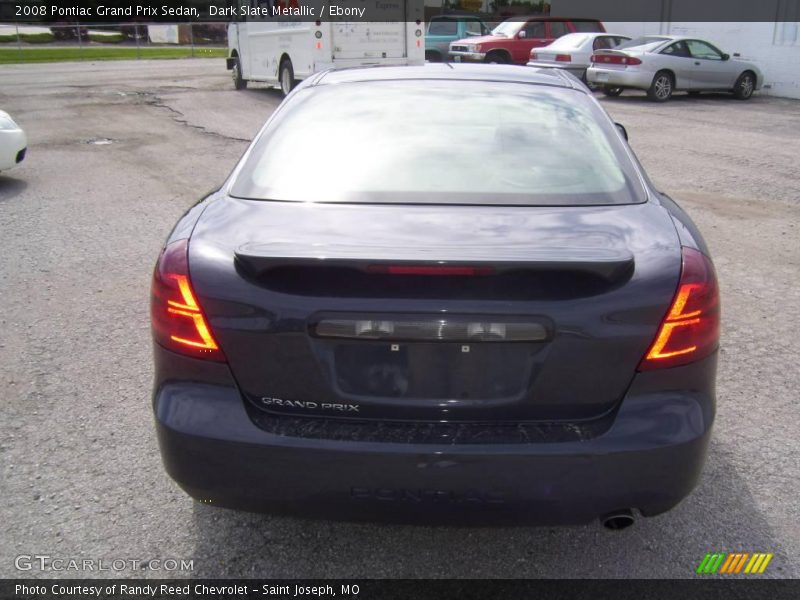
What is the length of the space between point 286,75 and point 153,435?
15.6m

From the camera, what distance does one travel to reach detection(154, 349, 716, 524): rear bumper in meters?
2.28

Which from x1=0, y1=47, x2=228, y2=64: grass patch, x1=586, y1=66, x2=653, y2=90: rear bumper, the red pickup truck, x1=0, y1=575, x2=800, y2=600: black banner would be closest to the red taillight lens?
x1=0, y1=575, x2=800, y2=600: black banner

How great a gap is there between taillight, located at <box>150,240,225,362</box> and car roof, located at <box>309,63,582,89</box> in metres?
1.61

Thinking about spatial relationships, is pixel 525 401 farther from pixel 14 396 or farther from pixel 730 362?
pixel 14 396

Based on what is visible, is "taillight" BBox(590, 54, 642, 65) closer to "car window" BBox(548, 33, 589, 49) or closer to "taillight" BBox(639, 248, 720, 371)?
"car window" BBox(548, 33, 589, 49)

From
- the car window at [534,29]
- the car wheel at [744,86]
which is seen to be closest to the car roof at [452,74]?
the car wheel at [744,86]

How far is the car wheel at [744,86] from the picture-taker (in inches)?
742

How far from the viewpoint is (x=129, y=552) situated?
284 centimetres

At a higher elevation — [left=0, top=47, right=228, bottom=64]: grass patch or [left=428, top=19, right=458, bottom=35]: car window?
[left=428, top=19, right=458, bottom=35]: car window

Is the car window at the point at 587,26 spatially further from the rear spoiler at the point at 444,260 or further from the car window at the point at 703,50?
the rear spoiler at the point at 444,260

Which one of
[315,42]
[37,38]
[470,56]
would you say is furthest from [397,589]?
[37,38]

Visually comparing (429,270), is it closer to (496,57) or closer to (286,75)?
(286,75)

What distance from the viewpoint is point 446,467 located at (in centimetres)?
228

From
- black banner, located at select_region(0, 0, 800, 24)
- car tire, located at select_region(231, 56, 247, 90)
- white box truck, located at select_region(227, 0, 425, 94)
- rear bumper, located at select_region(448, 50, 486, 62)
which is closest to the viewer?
white box truck, located at select_region(227, 0, 425, 94)
